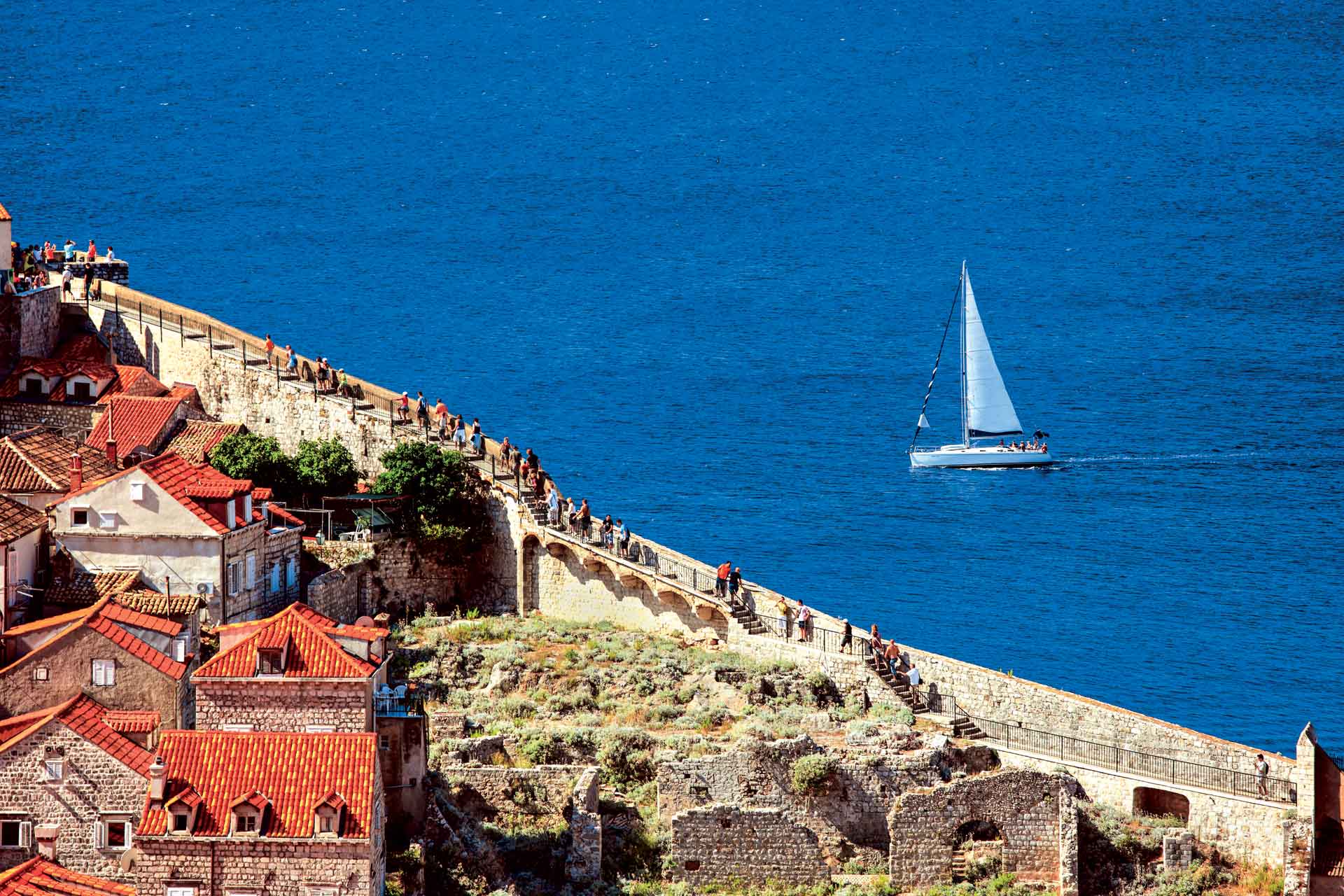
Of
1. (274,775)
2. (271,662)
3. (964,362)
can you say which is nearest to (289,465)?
(271,662)

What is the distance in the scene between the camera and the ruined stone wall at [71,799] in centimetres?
8350

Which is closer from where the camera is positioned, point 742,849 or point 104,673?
point 104,673

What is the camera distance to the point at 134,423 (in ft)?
376

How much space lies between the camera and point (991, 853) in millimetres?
94375

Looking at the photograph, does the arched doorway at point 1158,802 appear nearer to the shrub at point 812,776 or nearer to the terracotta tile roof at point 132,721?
the shrub at point 812,776

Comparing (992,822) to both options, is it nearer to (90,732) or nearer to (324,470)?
(90,732)

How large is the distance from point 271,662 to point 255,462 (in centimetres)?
2598

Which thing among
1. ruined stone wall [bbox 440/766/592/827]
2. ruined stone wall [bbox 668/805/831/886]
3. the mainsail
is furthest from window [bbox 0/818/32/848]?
the mainsail

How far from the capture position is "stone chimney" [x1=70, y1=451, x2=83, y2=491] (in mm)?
104250

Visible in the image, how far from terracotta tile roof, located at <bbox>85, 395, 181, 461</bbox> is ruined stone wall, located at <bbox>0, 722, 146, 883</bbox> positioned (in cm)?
2905

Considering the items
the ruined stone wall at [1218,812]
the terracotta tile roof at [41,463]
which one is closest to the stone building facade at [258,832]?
the terracotta tile roof at [41,463]

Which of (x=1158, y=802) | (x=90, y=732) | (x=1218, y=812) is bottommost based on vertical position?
(x=1218, y=812)

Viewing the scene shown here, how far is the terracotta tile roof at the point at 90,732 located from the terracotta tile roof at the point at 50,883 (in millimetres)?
3471

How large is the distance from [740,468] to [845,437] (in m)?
9.71
